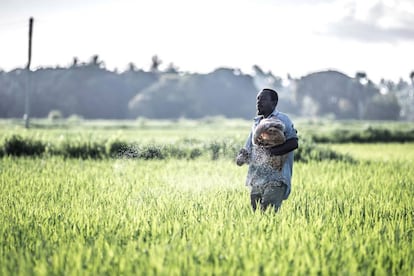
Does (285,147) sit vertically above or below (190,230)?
above

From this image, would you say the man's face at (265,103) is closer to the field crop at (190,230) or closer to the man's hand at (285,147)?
the man's hand at (285,147)

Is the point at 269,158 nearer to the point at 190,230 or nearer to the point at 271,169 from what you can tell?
the point at 271,169

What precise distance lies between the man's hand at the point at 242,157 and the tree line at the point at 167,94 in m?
44.0

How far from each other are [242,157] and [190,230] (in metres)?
0.74

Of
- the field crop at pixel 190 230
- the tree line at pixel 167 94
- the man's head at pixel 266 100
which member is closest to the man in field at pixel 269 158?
the man's head at pixel 266 100

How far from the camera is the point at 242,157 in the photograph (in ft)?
12.2

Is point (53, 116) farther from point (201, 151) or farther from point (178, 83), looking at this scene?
point (201, 151)

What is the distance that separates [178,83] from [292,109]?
18807mm

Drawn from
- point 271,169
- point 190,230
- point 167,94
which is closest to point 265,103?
point 271,169

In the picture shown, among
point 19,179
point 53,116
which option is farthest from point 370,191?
point 53,116

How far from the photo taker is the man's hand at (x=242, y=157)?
371cm

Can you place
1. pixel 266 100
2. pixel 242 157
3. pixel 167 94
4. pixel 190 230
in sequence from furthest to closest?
1. pixel 167 94
2. pixel 242 157
3. pixel 266 100
4. pixel 190 230

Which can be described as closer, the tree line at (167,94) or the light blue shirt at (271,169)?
the light blue shirt at (271,169)

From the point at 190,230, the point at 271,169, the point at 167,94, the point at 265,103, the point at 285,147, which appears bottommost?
the point at 190,230
